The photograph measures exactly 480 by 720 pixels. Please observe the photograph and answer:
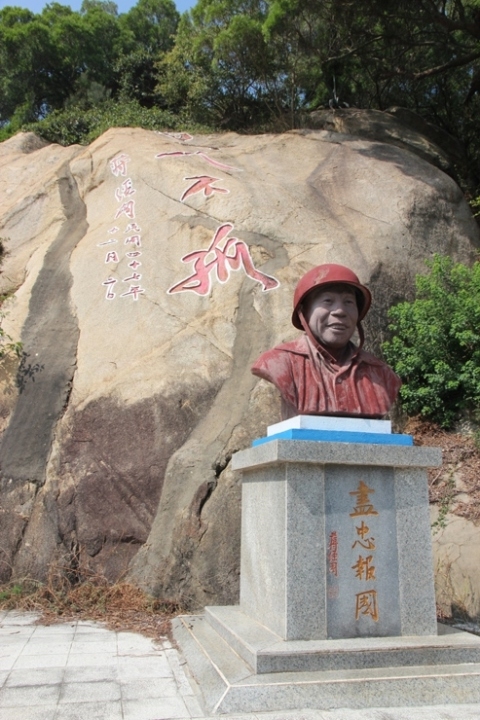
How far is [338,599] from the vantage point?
358 cm

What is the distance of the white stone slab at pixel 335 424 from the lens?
383 centimetres

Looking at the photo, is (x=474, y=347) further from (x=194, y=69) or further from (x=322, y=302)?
(x=194, y=69)

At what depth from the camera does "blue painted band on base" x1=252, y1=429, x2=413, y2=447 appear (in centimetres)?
370

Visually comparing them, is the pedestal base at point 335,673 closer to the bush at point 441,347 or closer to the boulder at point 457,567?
the boulder at point 457,567

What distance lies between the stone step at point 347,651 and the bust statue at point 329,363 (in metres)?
1.35

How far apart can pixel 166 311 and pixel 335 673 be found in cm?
436

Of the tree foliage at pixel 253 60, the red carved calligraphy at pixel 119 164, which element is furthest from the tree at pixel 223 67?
the red carved calligraphy at pixel 119 164

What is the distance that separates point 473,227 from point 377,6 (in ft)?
14.3

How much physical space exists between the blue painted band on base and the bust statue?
196 millimetres

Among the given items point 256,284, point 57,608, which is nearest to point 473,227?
point 256,284

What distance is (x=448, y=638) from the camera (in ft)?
11.9

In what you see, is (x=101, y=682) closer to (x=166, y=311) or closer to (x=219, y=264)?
(x=166, y=311)

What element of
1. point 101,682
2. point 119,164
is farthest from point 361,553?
point 119,164

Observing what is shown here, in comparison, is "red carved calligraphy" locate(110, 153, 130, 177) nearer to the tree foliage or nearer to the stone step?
the tree foliage
